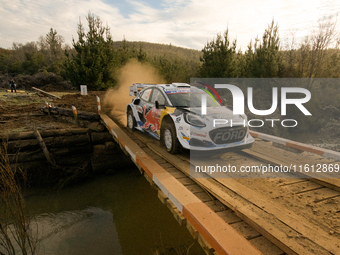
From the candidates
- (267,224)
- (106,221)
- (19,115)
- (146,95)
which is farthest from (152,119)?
(19,115)

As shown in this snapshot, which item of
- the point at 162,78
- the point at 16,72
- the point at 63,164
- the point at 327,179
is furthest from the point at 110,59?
the point at 16,72

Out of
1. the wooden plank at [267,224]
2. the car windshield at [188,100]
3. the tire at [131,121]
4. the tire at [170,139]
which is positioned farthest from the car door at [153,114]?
the wooden plank at [267,224]

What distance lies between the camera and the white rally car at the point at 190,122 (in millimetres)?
4605

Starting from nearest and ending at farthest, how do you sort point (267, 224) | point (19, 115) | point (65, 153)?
1. point (267, 224)
2. point (65, 153)
3. point (19, 115)

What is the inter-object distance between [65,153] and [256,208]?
9176 millimetres

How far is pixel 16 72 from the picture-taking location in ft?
137

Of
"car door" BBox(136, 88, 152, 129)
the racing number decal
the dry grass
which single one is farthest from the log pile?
the dry grass

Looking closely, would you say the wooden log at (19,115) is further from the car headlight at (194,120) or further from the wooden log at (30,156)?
the car headlight at (194,120)

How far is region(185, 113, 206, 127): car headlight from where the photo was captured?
15.3 ft

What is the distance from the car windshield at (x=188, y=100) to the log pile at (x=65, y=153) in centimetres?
522

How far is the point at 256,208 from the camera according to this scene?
3.03 meters

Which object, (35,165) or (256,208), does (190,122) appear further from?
(35,165)

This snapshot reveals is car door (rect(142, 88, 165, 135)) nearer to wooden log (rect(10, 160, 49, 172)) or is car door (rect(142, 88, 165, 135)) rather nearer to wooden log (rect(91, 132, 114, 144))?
wooden log (rect(91, 132, 114, 144))

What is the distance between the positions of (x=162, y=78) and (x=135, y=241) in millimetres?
22103
